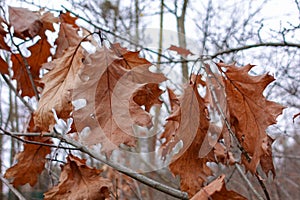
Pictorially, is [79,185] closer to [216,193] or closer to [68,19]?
[216,193]

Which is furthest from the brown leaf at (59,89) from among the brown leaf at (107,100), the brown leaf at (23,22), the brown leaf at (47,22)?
the brown leaf at (47,22)

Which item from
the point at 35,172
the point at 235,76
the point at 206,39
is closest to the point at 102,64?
the point at 235,76

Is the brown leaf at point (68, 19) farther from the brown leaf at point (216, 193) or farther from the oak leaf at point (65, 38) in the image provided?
the brown leaf at point (216, 193)

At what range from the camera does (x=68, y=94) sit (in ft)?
2.30

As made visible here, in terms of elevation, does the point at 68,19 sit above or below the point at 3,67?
above

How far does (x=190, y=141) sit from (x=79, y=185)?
0.29m

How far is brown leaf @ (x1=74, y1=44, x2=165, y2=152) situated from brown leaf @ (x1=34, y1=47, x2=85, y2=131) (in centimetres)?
2

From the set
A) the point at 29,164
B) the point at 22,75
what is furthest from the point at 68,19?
the point at 29,164

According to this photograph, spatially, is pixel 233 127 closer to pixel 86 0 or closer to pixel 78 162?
pixel 78 162

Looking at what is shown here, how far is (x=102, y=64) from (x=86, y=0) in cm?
195

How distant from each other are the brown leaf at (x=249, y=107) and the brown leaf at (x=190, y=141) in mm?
68

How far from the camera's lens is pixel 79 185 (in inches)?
33.5

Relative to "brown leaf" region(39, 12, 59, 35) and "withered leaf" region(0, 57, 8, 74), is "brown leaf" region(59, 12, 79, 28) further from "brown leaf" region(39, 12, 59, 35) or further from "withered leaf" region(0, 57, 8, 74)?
"withered leaf" region(0, 57, 8, 74)

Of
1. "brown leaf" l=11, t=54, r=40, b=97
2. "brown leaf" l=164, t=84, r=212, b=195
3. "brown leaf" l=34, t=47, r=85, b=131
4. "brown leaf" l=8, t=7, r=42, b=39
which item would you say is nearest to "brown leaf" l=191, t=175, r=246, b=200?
"brown leaf" l=164, t=84, r=212, b=195
